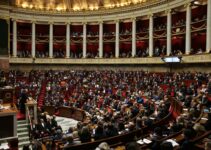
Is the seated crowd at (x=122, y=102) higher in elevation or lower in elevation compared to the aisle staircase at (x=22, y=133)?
higher

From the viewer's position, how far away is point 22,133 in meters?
14.9

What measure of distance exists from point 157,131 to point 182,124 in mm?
1435

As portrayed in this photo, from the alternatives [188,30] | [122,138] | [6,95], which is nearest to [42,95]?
[6,95]

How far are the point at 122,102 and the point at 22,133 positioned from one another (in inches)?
292

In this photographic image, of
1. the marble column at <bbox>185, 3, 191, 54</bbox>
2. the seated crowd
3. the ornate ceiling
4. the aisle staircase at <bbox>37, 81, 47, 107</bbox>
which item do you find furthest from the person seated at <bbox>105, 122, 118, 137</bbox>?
the ornate ceiling

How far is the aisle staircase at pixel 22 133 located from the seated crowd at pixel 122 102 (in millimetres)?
849

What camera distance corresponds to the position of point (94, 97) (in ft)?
74.1

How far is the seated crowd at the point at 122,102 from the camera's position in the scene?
30.0 feet

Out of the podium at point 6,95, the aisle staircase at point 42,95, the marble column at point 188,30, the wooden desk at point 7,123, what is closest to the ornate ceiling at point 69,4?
the marble column at point 188,30

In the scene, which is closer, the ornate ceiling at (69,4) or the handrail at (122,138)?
the handrail at (122,138)

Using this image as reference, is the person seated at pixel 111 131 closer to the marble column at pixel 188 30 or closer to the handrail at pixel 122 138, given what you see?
the handrail at pixel 122 138

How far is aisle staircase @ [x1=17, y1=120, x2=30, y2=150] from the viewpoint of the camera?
14062mm

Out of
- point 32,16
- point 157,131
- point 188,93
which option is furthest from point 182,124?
point 32,16

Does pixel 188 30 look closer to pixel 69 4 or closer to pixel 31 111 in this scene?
pixel 31 111
